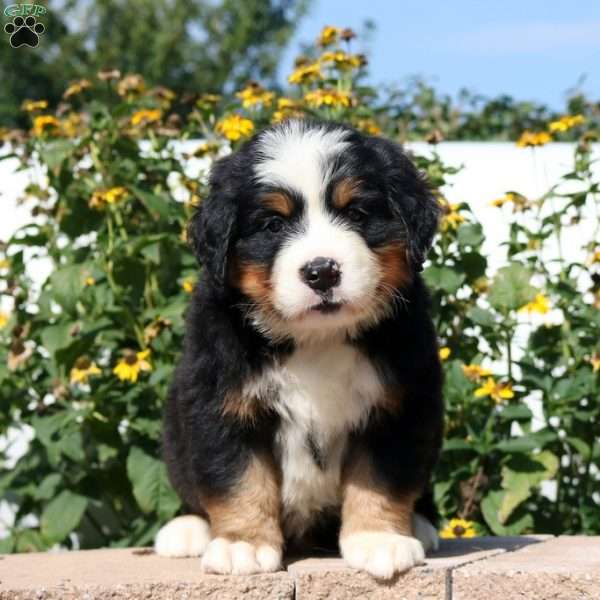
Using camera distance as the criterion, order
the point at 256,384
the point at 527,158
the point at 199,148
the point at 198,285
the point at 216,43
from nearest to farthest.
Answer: the point at 256,384, the point at 198,285, the point at 199,148, the point at 527,158, the point at 216,43

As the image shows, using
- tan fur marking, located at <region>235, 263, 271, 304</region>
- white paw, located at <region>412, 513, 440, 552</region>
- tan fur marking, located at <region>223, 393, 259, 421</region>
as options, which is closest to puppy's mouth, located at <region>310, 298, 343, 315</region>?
tan fur marking, located at <region>235, 263, 271, 304</region>

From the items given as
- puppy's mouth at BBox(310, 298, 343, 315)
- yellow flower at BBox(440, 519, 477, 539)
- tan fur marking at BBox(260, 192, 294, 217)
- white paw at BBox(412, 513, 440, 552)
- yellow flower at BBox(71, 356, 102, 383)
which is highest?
tan fur marking at BBox(260, 192, 294, 217)

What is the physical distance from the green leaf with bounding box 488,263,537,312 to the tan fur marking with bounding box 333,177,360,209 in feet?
5.37

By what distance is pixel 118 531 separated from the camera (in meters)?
5.83

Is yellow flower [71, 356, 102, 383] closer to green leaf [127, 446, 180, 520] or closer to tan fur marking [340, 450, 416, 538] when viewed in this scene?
green leaf [127, 446, 180, 520]

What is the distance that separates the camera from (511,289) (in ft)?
16.9

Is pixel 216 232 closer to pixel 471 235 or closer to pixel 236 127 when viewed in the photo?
pixel 236 127

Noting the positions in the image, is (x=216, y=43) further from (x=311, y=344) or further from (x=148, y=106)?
(x=311, y=344)

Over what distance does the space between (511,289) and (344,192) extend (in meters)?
1.71

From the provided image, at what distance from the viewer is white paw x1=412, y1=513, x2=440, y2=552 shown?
14.0 ft

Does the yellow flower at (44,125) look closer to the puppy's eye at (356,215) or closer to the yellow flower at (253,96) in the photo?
the yellow flower at (253,96)

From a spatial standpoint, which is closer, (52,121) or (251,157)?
(251,157)

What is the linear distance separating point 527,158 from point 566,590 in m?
4.18

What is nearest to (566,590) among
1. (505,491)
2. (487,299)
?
(505,491)
